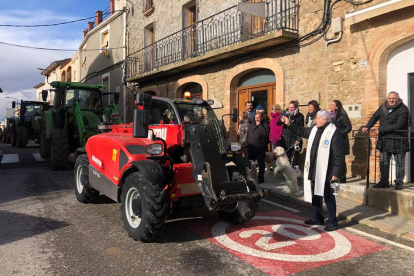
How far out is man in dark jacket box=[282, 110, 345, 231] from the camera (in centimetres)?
458

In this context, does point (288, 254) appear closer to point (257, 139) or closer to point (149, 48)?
point (257, 139)

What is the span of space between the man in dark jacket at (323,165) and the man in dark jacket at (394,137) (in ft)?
5.84

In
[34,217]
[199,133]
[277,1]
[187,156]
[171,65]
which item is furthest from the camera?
[171,65]

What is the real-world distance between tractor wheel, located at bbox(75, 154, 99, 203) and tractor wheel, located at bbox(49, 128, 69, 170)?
134 inches

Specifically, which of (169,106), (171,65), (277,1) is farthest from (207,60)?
(169,106)

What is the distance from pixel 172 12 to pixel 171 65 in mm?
2668

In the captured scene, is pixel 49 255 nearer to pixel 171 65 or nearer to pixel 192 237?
pixel 192 237

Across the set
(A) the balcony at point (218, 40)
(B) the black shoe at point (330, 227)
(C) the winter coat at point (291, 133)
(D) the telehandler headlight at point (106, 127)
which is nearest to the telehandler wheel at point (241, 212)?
(B) the black shoe at point (330, 227)

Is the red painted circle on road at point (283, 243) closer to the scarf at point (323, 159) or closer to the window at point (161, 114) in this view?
the scarf at point (323, 159)

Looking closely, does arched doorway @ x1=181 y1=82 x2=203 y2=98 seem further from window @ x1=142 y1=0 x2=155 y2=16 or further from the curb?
the curb

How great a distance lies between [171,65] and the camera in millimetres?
13156

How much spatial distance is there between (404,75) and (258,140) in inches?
129

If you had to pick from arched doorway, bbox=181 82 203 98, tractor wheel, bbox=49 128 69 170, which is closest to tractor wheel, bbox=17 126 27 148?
arched doorway, bbox=181 82 203 98

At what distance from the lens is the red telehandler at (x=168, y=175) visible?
3.86m
